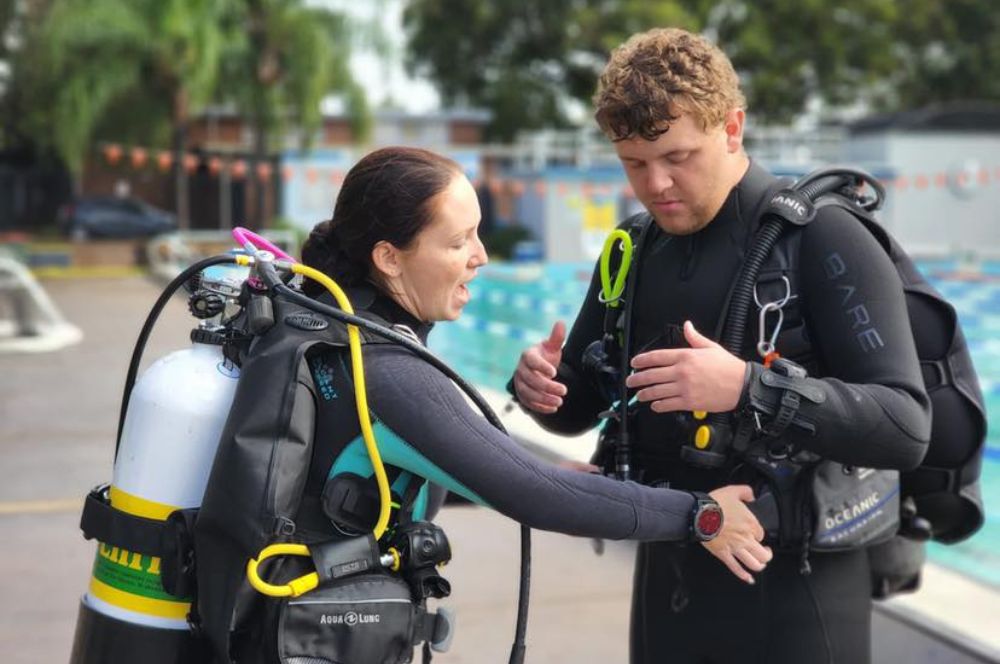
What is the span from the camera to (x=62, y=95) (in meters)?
24.4

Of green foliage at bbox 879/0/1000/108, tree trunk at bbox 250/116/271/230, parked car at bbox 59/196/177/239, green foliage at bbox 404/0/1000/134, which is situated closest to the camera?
tree trunk at bbox 250/116/271/230

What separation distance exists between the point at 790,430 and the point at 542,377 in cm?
51

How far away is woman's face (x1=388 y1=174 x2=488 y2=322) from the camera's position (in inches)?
73.0

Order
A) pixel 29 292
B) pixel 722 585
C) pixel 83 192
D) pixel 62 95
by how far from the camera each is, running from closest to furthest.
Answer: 1. pixel 722 585
2. pixel 29 292
3. pixel 62 95
4. pixel 83 192

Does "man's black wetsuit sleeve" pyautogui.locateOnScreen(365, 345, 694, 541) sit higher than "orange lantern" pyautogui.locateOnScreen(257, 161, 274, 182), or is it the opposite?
"man's black wetsuit sleeve" pyautogui.locateOnScreen(365, 345, 694, 541)

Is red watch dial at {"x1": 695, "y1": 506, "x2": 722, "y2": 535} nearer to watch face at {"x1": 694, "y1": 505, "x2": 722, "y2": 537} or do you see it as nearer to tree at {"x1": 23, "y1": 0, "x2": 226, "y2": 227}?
watch face at {"x1": 694, "y1": 505, "x2": 722, "y2": 537}

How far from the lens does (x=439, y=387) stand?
5.71 feet

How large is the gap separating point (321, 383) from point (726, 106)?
0.85 metres

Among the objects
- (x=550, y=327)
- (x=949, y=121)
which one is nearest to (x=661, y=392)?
(x=550, y=327)

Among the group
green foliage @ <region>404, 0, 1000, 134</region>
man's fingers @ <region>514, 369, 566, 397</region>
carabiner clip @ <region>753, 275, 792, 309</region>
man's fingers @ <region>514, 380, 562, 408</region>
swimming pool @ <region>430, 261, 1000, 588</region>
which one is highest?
green foliage @ <region>404, 0, 1000, 134</region>

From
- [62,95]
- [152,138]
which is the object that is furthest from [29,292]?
[152,138]

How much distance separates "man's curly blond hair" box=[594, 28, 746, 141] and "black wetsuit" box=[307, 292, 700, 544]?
1.89ft

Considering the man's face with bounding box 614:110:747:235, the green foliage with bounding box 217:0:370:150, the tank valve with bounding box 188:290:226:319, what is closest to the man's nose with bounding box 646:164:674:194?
the man's face with bounding box 614:110:747:235

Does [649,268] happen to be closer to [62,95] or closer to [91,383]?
[91,383]
